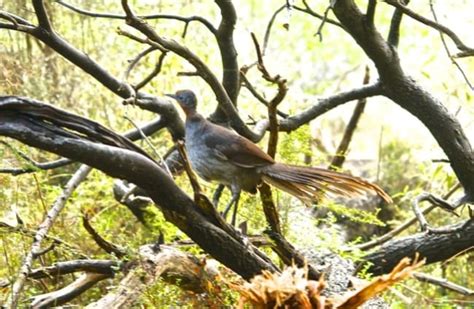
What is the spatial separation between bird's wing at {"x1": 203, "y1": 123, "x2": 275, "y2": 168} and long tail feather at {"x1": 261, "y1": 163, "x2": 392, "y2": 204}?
4cm

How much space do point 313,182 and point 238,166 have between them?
26 centimetres

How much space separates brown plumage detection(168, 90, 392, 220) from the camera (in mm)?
2137

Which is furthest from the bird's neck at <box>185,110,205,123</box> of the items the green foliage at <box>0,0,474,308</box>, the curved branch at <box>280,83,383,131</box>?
the curved branch at <box>280,83,383,131</box>

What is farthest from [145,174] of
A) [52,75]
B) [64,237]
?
[52,75]

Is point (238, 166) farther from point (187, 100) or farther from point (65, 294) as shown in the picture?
point (65, 294)

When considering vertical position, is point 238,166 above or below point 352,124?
below

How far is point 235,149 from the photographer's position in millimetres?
2285

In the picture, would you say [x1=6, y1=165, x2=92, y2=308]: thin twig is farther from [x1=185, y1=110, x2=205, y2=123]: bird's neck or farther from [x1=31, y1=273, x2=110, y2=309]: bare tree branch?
[x1=185, y1=110, x2=205, y2=123]: bird's neck

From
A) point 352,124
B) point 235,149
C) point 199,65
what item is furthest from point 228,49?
point 352,124

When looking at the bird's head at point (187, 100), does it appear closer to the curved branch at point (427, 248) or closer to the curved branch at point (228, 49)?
the curved branch at point (228, 49)

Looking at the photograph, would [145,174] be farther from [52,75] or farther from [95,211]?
[52,75]

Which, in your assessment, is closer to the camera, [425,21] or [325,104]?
[425,21]

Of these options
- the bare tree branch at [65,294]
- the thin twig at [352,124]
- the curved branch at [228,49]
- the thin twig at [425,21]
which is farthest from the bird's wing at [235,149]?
the thin twig at [352,124]

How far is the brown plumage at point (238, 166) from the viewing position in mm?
2137
